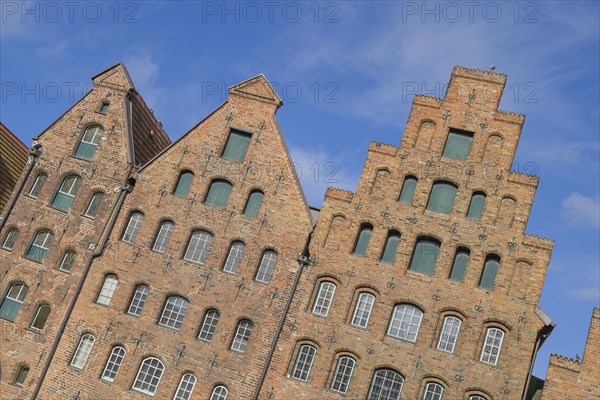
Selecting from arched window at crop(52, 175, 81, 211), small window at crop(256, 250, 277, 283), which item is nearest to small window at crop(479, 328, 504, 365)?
small window at crop(256, 250, 277, 283)

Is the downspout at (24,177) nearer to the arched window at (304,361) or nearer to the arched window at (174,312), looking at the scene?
the arched window at (174,312)

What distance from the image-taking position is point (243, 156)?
3147 centimetres

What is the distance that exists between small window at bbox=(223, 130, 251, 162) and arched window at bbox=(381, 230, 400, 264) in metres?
7.52

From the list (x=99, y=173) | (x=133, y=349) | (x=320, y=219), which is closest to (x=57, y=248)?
(x=99, y=173)

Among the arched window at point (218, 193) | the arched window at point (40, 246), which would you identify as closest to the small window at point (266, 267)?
the arched window at point (218, 193)

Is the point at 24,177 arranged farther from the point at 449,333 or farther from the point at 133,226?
the point at 449,333

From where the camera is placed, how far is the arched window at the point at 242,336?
28219 mm

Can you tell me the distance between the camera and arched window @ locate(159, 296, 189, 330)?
29000 millimetres

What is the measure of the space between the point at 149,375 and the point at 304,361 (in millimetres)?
6278

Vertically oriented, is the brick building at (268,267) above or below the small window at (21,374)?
above

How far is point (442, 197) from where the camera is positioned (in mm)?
29203

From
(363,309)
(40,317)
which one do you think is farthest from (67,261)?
A: (363,309)

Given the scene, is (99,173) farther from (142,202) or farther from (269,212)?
(269,212)

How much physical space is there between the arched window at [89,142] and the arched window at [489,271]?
18.1 m
